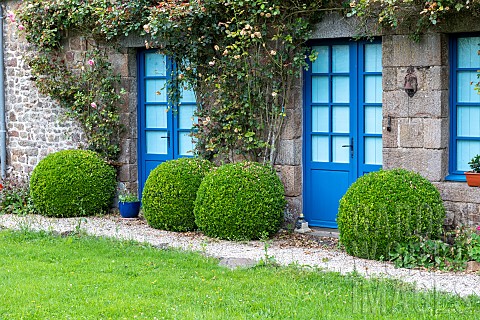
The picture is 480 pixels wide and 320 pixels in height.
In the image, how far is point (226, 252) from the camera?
30.9 ft

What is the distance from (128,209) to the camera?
39.6 ft

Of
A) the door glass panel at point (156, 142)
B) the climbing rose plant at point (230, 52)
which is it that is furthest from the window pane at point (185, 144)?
the climbing rose plant at point (230, 52)

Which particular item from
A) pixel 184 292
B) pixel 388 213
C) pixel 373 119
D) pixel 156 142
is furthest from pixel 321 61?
pixel 184 292

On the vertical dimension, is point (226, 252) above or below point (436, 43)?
below

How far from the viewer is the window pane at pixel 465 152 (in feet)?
31.2

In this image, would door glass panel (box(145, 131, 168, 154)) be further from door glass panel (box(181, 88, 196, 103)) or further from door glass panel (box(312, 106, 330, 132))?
door glass panel (box(312, 106, 330, 132))

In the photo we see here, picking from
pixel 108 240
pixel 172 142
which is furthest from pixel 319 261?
pixel 172 142

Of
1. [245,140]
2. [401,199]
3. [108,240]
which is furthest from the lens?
[245,140]

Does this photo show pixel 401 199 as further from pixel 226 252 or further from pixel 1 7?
pixel 1 7

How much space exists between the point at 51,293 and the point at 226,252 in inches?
93.5

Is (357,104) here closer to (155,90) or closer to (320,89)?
(320,89)

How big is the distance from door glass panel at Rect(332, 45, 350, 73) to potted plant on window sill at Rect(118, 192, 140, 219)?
11.6ft

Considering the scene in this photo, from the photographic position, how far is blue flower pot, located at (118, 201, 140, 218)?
1207 centimetres

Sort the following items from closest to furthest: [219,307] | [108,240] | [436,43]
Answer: [219,307] → [436,43] → [108,240]
